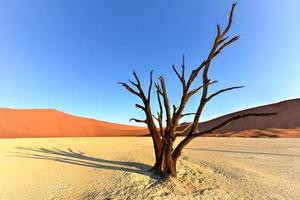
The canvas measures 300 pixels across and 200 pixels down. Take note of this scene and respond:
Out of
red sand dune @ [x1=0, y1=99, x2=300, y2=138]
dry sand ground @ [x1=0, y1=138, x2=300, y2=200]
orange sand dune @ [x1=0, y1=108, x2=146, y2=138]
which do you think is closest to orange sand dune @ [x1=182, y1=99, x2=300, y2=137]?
red sand dune @ [x1=0, y1=99, x2=300, y2=138]

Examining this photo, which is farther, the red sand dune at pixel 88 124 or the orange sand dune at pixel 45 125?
the orange sand dune at pixel 45 125

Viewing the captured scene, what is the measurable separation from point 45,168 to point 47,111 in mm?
53739

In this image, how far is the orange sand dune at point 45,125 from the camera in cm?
3957

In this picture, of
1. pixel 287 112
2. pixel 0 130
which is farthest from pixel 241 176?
pixel 0 130

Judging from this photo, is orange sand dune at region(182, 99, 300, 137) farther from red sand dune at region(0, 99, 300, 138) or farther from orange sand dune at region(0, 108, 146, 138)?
orange sand dune at region(0, 108, 146, 138)

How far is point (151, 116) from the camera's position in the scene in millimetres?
6445

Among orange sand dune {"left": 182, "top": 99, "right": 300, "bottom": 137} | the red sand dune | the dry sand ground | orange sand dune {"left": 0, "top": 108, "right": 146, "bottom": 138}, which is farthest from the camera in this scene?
orange sand dune {"left": 0, "top": 108, "right": 146, "bottom": 138}

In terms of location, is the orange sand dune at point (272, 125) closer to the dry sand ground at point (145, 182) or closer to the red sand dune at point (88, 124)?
the red sand dune at point (88, 124)

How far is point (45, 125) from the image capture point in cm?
4584

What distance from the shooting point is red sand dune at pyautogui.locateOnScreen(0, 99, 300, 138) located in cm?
2899

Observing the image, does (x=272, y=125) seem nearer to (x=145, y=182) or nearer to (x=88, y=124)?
(x=145, y=182)

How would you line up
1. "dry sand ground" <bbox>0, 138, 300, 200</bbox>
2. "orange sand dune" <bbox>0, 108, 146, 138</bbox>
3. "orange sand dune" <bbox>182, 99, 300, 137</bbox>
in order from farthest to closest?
"orange sand dune" <bbox>0, 108, 146, 138</bbox> → "orange sand dune" <bbox>182, 99, 300, 137</bbox> → "dry sand ground" <bbox>0, 138, 300, 200</bbox>

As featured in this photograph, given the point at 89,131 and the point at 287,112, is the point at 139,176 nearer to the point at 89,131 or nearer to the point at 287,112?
the point at 287,112

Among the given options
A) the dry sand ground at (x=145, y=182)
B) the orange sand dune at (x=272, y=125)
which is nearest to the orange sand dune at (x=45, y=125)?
the orange sand dune at (x=272, y=125)
